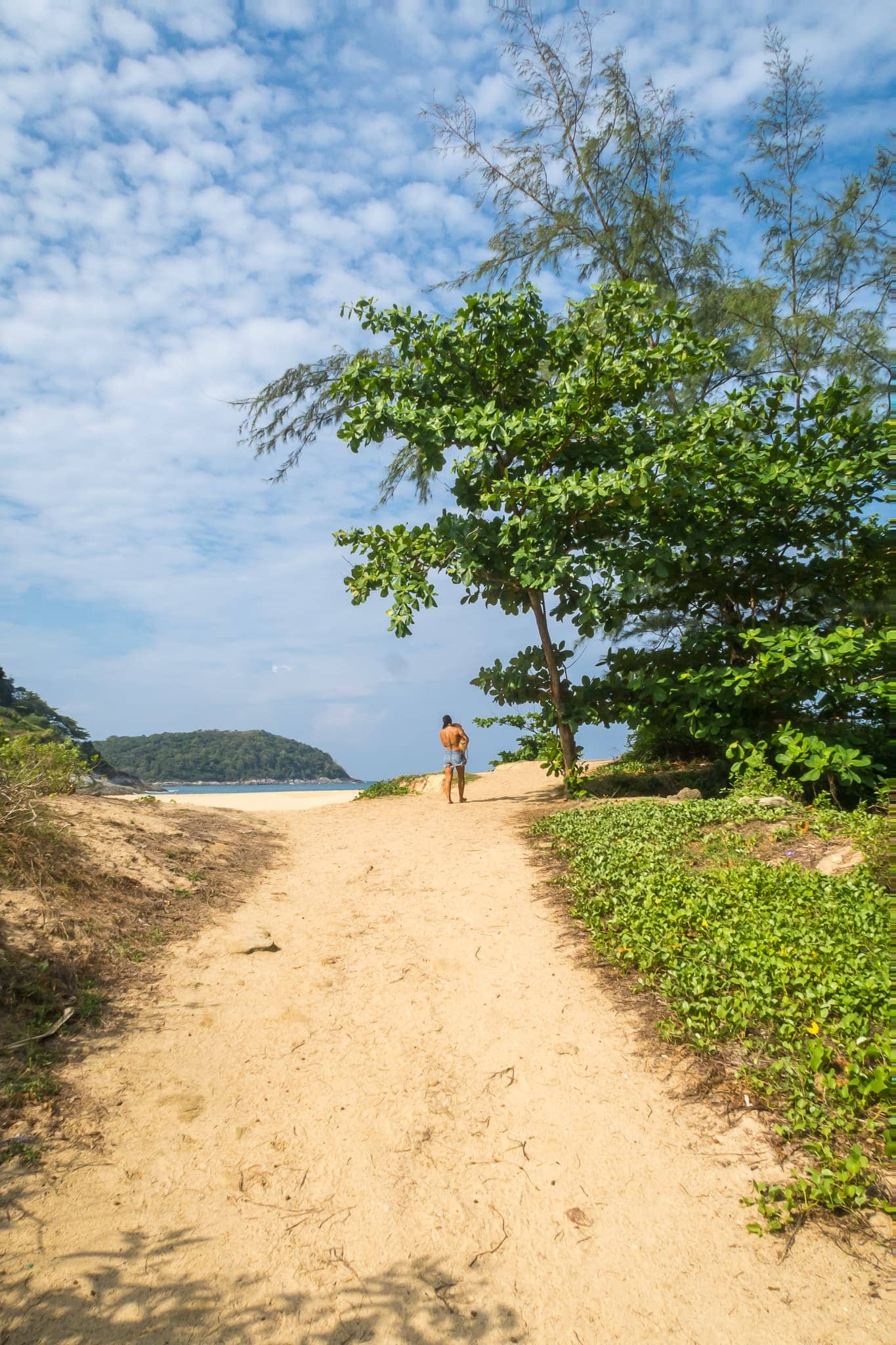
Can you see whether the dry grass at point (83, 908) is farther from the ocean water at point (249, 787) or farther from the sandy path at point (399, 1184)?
the ocean water at point (249, 787)

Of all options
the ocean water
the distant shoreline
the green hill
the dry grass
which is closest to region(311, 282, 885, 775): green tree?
the dry grass

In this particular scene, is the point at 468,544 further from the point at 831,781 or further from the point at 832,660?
the point at 831,781

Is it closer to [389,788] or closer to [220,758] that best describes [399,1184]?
[389,788]

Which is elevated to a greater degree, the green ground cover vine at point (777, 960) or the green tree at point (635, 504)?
the green tree at point (635, 504)

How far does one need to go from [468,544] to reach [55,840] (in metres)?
6.18

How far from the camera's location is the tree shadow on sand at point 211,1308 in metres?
2.71

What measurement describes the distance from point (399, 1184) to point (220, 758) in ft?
94.4

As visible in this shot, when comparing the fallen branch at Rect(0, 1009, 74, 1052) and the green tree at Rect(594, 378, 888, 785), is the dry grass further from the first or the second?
the green tree at Rect(594, 378, 888, 785)

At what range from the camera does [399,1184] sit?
11.7 ft

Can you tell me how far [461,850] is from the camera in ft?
28.3

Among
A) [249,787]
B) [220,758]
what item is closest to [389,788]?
[249,787]

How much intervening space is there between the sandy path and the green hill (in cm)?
2338

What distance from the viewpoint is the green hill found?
29.1 m

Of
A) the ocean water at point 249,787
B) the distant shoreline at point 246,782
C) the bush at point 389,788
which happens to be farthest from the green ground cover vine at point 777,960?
the distant shoreline at point 246,782
